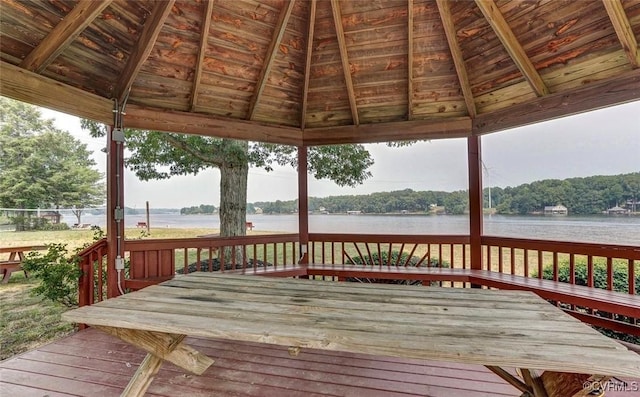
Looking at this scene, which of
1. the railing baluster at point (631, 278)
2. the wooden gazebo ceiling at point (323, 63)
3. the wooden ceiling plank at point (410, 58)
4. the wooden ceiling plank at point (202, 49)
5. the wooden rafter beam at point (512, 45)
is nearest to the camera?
the wooden gazebo ceiling at point (323, 63)

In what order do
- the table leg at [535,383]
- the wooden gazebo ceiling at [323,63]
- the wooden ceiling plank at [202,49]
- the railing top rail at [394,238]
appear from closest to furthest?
the table leg at [535,383], the wooden gazebo ceiling at [323,63], the wooden ceiling plank at [202,49], the railing top rail at [394,238]

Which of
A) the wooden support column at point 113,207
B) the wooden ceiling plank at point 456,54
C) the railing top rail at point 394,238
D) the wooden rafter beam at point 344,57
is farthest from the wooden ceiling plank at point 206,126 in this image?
the wooden ceiling plank at point 456,54

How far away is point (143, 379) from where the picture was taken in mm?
1680

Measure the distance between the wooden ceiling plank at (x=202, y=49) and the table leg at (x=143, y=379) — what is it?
321 cm

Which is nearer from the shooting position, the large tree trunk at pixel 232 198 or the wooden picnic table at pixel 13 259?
the wooden picnic table at pixel 13 259

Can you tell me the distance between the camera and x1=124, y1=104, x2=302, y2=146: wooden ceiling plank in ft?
12.1

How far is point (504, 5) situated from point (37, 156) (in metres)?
5.80

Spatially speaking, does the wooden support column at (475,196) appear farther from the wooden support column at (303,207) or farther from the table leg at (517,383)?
the table leg at (517,383)

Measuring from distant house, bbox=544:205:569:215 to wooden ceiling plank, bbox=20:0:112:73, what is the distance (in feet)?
17.9

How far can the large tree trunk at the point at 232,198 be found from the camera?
5.76m

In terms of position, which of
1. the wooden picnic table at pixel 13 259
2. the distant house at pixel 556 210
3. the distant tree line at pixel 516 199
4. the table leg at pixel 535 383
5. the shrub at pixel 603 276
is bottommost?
the shrub at pixel 603 276

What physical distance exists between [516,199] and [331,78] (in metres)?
3.17

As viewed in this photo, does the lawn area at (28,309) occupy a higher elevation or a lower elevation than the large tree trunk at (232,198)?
lower

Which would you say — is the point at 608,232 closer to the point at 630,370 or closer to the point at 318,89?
the point at 630,370
